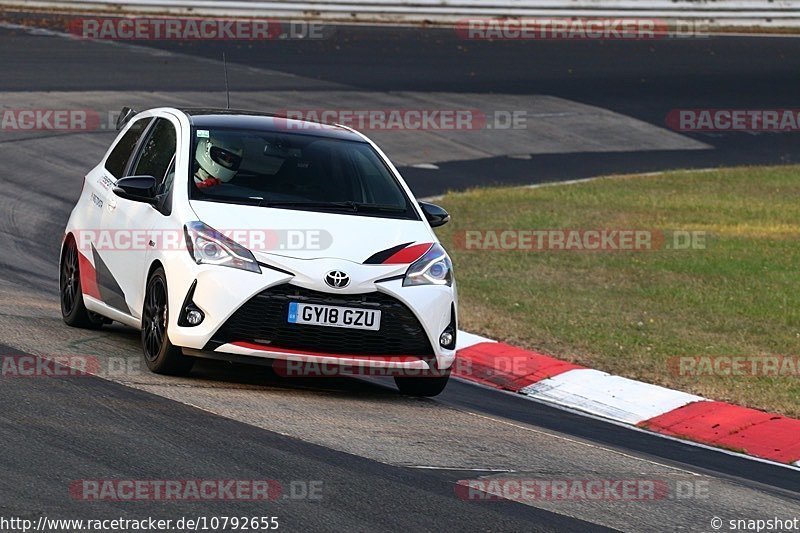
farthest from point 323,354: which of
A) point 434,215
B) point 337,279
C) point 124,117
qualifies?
point 124,117

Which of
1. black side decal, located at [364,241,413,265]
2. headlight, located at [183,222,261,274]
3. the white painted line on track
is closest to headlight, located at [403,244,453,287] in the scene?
black side decal, located at [364,241,413,265]

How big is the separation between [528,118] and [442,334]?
16260 mm

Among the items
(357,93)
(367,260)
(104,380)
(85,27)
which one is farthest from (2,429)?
(85,27)

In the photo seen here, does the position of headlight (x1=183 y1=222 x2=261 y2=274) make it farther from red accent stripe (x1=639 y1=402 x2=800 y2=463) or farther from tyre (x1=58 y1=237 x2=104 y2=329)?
red accent stripe (x1=639 y1=402 x2=800 y2=463)

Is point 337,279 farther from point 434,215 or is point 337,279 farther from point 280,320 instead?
point 434,215

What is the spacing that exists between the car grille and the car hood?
0.22 metres

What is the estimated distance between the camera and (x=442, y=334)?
27.6 feet

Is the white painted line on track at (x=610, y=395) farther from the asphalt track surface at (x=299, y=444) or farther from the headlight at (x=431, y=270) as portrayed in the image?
the headlight at (x=431, y=270)

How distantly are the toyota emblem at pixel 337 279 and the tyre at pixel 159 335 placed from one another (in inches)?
37.6

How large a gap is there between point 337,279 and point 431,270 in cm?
70

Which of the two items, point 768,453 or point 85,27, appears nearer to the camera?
point 768,453

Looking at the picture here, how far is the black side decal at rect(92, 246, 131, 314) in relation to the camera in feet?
29.6

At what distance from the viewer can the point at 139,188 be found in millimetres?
8633

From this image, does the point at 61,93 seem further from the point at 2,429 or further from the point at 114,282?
the point at 2,429
